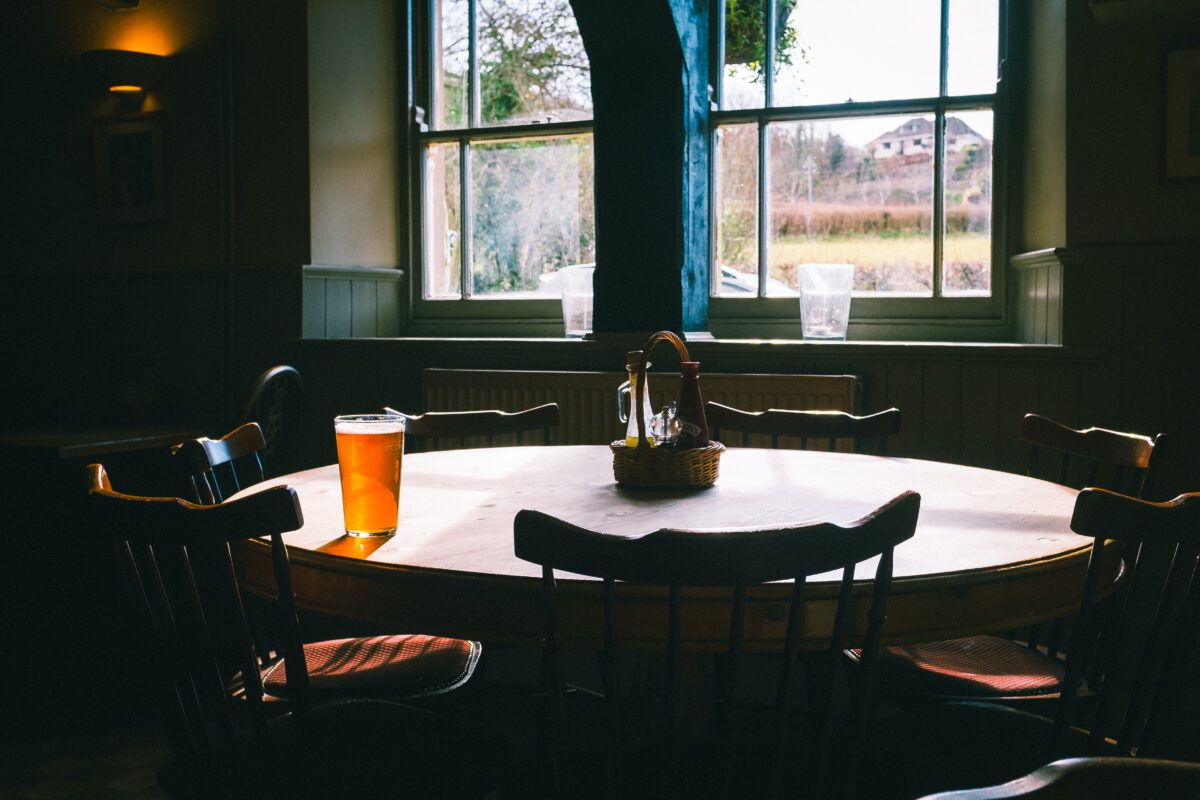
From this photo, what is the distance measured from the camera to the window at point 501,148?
384 centimetres

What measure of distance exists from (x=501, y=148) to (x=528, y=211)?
28 centimetres

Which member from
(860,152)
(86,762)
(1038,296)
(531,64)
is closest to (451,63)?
(531,64)

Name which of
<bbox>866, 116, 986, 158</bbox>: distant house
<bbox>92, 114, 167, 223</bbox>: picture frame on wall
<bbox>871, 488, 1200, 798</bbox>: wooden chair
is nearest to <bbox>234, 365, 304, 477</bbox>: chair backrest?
<bbox>92, 114, 167, 223</bbox>: picture frame on wall

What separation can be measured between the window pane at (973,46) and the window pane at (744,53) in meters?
0.63

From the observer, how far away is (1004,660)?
1779mm

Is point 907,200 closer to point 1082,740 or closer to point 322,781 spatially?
point 1082,740

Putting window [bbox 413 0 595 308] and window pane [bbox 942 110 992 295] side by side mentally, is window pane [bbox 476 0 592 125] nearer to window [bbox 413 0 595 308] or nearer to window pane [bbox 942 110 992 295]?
window [bbox 413 0 595 308]

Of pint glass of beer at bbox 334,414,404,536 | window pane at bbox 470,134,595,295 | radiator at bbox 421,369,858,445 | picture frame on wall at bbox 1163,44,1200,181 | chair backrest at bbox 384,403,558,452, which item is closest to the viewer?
pint glass of beer at bbox 334,414,404,536

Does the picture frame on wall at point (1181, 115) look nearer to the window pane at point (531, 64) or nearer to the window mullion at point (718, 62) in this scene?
the window mullion at point (718, 62)

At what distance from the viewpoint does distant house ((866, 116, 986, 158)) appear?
332 cm

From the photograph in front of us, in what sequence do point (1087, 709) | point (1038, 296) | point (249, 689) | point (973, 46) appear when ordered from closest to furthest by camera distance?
point (249, 689) → point (1087, 709) → point (1038, 296) → point (973, 46)

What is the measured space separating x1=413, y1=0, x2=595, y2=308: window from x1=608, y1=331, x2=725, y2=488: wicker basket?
2.16 metres

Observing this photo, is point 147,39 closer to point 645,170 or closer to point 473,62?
point 473,62

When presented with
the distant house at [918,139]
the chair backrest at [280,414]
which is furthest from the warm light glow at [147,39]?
the distant house at [918,139]
